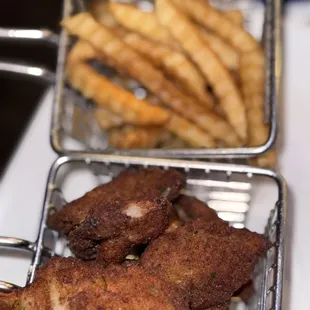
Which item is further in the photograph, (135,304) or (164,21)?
(164,21)

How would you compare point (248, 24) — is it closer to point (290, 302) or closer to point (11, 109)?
point (290, 302)

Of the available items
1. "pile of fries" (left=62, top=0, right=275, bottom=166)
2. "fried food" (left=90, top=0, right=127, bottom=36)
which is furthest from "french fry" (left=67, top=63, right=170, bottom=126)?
"fried food" (left=90, top=0, right=127, bottom=36)

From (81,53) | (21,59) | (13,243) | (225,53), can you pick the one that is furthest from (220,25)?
(21,59)

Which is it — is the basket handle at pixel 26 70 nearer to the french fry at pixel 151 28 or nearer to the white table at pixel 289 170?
the white table at pixel 289 170

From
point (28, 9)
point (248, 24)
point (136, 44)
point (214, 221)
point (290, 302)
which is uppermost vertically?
point (28, 9)

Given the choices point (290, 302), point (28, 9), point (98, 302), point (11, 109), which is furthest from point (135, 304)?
point (28, 9)

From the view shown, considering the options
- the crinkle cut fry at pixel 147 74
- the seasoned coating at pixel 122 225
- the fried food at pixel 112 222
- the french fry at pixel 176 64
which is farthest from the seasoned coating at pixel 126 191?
the french fry at pixel 176 64

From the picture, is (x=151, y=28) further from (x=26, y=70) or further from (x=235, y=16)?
(x=26, y=70)

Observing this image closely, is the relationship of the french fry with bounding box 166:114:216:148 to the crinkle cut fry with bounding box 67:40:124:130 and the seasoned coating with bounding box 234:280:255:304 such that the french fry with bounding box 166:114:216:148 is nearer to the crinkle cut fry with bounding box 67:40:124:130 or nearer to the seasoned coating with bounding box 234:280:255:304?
the crinkle cut fry with bounding box 67:40:124:130
